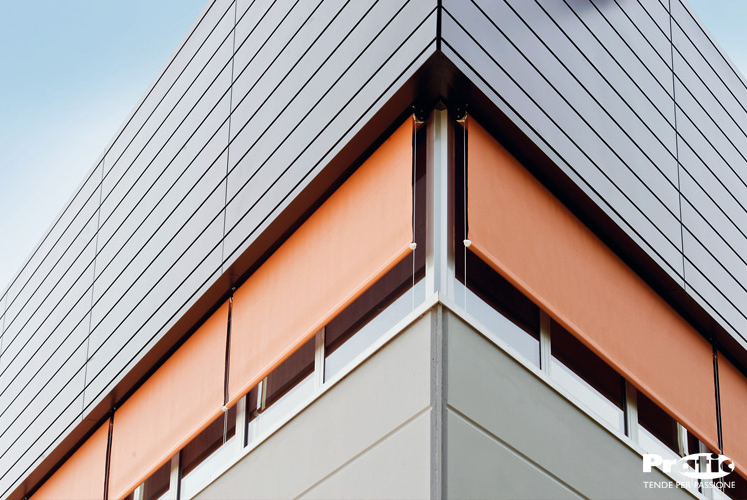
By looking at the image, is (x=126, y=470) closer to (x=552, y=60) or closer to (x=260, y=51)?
(x=260, y=51)

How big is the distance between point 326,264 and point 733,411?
4.13m

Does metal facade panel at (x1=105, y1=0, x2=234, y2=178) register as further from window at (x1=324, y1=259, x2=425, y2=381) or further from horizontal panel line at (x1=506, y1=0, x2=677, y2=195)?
window at (x1=324, y1=259, x2=425, y2=381)

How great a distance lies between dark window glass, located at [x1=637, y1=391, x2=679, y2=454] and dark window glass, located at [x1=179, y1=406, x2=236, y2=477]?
315 cm

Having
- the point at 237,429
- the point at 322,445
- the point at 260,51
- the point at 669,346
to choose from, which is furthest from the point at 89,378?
the point at 669,346

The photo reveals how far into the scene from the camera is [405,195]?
7.46 meters

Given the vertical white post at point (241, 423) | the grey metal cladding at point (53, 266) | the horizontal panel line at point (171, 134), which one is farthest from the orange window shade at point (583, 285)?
the grey metal cladding at point (53, 266)

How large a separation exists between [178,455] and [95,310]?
Result: 2508 mm

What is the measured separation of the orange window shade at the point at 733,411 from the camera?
31.5ft

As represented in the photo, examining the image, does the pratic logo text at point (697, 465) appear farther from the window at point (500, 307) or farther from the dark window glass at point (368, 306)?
the dark window glass at point (368, 306)

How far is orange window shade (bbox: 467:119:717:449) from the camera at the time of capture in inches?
300

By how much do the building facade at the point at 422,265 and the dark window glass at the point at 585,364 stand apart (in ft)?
0.07

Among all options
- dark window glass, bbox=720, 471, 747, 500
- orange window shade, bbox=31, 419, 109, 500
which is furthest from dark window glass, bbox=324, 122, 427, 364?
orange window shade, bbox=31, 419, 109, 500

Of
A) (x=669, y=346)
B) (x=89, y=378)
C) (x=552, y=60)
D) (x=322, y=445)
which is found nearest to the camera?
(x=322, y=445)

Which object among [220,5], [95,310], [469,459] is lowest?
[469,459]
